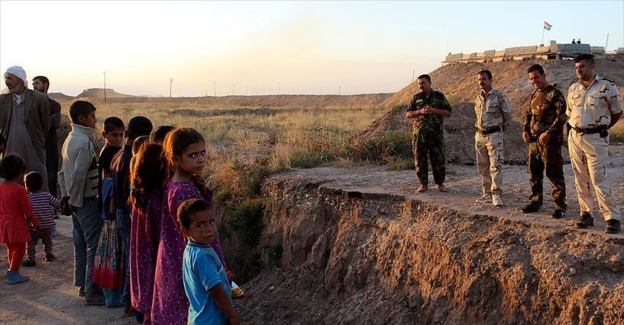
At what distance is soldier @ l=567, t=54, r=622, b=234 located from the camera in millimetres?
5156

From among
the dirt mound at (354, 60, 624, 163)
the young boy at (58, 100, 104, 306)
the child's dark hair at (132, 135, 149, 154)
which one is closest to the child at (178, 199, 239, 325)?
the child's dark hair at (132, 135, 149, 154)

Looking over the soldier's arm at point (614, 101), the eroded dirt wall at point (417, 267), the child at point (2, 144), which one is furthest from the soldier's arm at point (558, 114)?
the child at point (2, 144)

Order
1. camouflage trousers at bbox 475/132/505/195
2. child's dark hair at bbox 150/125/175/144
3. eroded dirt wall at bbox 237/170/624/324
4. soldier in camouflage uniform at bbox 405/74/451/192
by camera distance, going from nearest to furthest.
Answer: eroded dirt wall at bbox 237/170/624/324
child's dark hair at bbox 150/125/175/144
camouflage trousers at bbox 475/132/505/195
soldier in camouflage uniform at bbox 405/74/451/192

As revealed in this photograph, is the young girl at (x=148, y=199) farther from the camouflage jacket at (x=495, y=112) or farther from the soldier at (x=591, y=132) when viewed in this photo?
the camouflage jacket at (x=495, y=112)

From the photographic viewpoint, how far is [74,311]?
21.1 ft

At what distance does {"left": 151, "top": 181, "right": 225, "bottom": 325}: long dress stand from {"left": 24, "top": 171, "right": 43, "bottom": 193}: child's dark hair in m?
4.43

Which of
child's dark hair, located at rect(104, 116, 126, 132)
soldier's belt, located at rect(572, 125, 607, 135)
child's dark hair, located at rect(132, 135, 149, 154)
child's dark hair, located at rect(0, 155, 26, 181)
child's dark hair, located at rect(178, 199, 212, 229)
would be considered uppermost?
soldier's belt, located at rect(572, 125, 607, 135)

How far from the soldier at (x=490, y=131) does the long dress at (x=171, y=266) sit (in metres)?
3.60

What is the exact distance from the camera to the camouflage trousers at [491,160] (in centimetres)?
633

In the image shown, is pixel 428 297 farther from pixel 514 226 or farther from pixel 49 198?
pixel 49 198

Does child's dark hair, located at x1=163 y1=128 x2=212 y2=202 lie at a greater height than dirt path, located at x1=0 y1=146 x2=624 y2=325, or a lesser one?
greater

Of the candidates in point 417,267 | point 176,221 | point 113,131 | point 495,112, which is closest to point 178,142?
point 176,221

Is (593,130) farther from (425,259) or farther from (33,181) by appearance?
(33,181)

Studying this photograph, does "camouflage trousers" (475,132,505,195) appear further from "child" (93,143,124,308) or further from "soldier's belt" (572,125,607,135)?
"child" (93,143,124,308)
